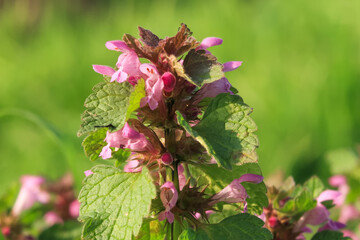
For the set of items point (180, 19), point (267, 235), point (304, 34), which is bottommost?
point (267, 235)

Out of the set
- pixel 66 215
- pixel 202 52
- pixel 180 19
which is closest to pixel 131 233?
pixel 202 52

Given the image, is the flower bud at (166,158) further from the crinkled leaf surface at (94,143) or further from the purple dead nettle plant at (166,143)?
the crinkled leaf surface at (94,143)

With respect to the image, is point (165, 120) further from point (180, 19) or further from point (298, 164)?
point (180, 19)

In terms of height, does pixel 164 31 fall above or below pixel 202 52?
above

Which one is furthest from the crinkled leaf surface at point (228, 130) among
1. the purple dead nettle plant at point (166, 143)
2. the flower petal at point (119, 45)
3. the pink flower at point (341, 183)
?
the pink flower at point (341, 183)

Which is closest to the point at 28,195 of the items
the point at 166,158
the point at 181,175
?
the point at 181,175

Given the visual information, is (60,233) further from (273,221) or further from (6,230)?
(273,221)

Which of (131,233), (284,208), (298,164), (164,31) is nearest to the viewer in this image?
(131,233)
